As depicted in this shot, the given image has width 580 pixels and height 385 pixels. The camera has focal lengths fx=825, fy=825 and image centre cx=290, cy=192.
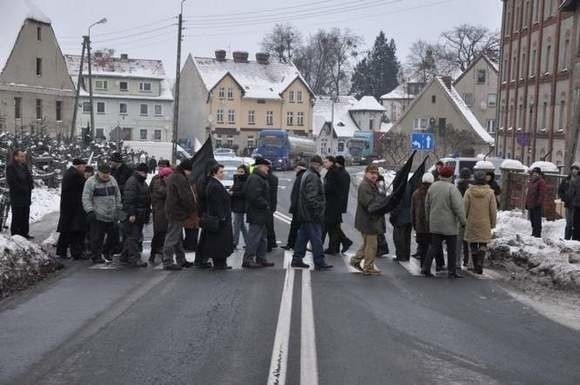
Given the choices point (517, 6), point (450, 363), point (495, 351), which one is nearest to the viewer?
point (450, 363)

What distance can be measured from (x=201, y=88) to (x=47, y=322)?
8701cm

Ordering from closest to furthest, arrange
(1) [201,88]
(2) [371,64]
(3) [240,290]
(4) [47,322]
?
(4) [47,322] → (3) [240,290] → (1) [201,88] → (2) [371,64]

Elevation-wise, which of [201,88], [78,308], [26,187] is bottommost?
[78,308]

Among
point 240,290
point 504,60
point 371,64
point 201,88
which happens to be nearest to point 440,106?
point 504,60

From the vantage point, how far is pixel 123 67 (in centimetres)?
9488

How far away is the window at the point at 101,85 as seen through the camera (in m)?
93.8

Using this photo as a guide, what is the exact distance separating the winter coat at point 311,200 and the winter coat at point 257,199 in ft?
2.09

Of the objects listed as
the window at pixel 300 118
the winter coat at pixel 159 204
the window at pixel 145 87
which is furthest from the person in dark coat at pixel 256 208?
the window at pixel 300 118

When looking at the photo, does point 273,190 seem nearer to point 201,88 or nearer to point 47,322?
point 47,322

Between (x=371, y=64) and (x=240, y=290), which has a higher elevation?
(x=371, y=64)

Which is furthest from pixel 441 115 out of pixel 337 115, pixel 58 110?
pixel 58 110

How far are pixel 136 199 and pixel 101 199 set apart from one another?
A: 60 centimetres

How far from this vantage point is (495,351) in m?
8.33

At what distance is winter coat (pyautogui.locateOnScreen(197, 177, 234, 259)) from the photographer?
13555mm
